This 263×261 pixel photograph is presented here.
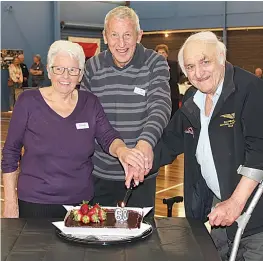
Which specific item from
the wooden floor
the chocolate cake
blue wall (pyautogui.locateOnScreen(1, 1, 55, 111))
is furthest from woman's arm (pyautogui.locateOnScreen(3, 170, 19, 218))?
blue wall (pyautogui.locateOnScreen(1, 1, 55, 111))

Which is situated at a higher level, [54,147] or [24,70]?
[24,70]

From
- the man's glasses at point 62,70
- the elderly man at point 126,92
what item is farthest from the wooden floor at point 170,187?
the man's glasses at point 62,70

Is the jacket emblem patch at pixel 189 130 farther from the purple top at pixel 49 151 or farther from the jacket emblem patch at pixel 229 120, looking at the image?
the purple top at pixel 49 151

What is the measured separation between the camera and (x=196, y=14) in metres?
15.4

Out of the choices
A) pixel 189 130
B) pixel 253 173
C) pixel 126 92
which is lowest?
pixel 253 173

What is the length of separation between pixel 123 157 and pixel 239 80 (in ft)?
1.99

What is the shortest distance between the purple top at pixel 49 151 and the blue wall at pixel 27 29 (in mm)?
12873

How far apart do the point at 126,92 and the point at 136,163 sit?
51 centimetres

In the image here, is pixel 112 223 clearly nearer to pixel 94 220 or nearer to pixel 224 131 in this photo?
pixel 94 220

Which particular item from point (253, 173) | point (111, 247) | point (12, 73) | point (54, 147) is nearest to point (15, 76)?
point (12, 73)

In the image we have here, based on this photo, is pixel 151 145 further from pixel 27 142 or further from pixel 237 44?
pixel 237 44

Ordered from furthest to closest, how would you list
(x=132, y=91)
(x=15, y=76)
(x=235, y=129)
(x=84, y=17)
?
(x=84, y=17)
(x=15, y=76)
(x=132, y=91)
(x=235, y=129)

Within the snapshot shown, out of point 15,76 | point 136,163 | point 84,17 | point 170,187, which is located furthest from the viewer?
point 84,17

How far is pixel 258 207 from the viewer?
6.84 ft
